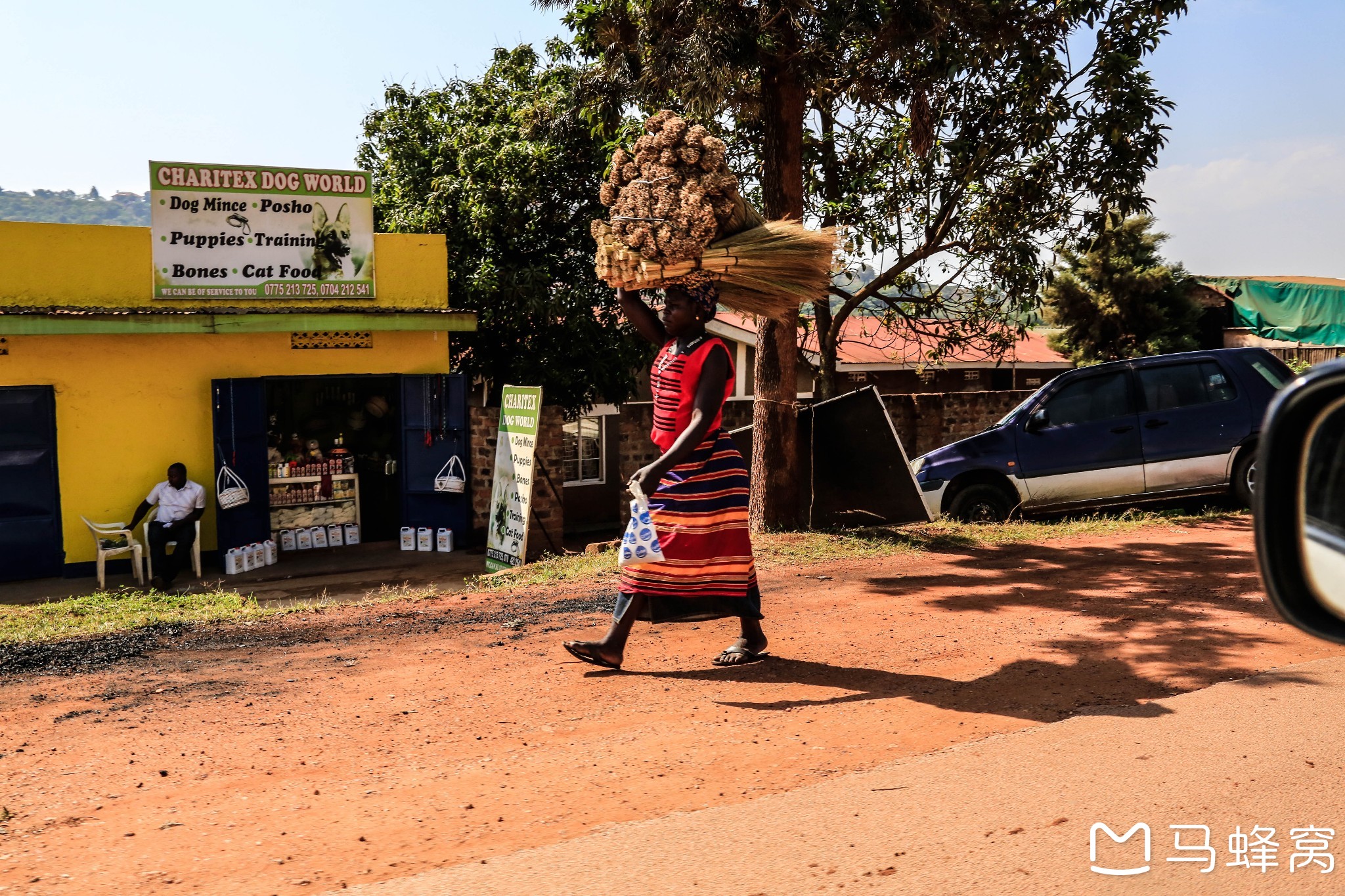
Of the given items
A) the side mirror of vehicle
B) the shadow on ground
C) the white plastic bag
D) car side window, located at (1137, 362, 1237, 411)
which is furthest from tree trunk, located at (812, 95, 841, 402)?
the side mirror of vehicle

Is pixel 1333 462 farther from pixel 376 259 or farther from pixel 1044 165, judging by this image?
pixel 376 259

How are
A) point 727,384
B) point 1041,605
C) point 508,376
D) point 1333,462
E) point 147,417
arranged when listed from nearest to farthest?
1. point 1333,462
2. point 727,384
3. point 1041,605
4. point 147,417
5. point 508,376

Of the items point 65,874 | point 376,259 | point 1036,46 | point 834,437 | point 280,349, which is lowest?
point 65,874

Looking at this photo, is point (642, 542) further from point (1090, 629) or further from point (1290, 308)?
point (1290, 308)

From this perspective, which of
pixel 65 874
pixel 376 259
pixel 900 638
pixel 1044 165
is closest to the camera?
pixel 65 874

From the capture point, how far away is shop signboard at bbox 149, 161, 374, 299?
12242 millimetres

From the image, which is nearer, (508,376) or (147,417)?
(147,417)

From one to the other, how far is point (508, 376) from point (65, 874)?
12.7 metres

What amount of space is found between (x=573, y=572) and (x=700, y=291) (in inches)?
152

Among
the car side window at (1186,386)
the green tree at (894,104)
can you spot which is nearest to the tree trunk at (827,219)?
the green tree at (894,104)

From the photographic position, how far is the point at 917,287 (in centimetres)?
1453

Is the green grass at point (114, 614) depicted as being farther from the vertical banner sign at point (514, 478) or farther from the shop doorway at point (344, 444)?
the shop doorway at point (344, 444)

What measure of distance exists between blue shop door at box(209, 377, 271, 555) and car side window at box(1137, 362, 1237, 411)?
9737 mm

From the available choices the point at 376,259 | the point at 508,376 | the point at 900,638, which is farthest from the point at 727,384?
the point at 508,376
